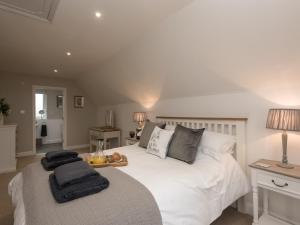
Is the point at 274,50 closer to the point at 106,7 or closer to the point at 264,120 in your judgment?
the point at 264,120

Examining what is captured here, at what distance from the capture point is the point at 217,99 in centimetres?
265

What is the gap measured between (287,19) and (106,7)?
1.72 meters

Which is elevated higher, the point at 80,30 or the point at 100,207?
the point at 80,30

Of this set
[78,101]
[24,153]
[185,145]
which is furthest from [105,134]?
[185,145]

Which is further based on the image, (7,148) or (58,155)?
(7,148)

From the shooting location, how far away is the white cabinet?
3748 mm

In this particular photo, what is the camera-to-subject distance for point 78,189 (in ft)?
4.05

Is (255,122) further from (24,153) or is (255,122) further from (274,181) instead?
(24,153)

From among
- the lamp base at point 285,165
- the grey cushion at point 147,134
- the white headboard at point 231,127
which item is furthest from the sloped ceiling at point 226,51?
the grey cushion at point 147,134

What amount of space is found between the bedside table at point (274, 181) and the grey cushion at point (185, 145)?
0.63 meters

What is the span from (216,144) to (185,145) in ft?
1.22

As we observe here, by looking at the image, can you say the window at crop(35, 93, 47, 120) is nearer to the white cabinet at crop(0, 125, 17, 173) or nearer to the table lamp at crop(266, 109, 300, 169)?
the white cabinet at crop(0, 125, 17, 173)

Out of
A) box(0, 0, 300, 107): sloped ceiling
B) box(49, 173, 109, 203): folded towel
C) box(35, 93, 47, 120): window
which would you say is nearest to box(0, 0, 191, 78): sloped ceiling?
box(0, 0, 300, 107): sloped ceiling

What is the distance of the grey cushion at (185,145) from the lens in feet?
6.79
